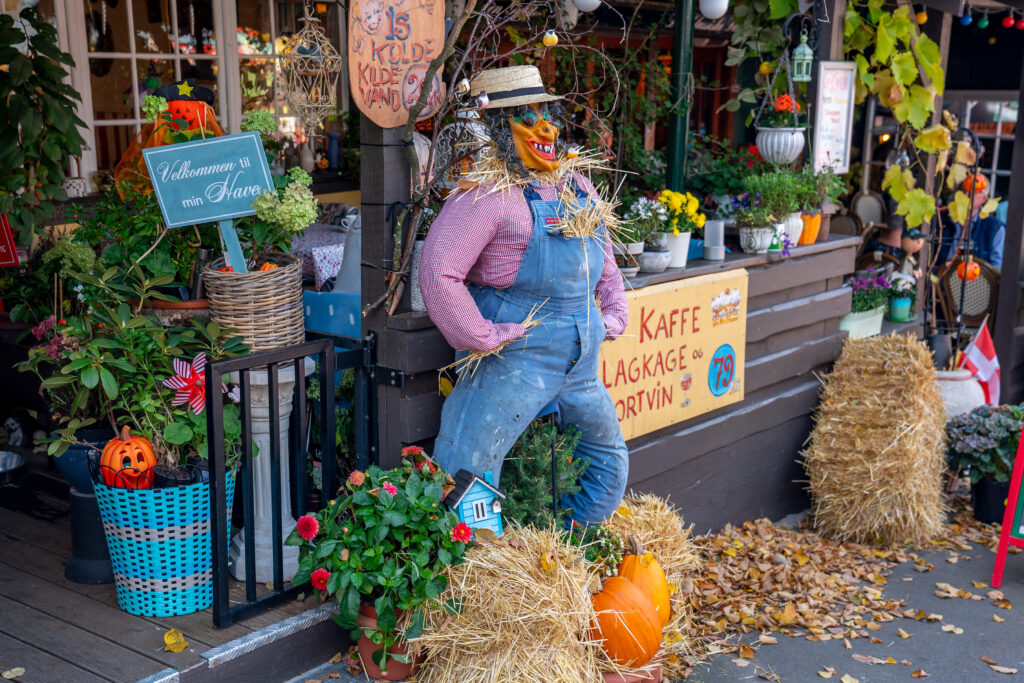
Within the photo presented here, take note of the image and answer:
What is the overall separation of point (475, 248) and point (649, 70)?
544 cm

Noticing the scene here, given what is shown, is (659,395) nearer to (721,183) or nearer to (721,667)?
(721,667)

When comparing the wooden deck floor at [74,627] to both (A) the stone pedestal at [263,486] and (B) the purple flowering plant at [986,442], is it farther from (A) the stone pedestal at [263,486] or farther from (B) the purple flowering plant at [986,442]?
(B) the purple flowering plant at [986,442]

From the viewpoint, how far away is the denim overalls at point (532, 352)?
3479mm

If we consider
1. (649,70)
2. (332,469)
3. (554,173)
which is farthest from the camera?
(649,70)

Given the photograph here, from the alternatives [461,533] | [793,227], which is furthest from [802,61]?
[461,533]

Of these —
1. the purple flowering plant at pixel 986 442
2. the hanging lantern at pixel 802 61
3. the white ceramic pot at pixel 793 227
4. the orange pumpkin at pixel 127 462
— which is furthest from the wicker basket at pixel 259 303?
the purple flowering plant at pixel 986 442

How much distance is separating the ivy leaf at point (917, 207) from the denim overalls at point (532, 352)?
148 inches

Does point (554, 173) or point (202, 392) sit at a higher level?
point (554, 173)

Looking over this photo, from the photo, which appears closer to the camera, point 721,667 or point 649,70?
point 721,667

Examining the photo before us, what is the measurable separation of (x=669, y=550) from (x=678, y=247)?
145cm

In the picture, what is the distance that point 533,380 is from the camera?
3.57m

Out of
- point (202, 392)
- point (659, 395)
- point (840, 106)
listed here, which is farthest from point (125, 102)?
point (840, 106)

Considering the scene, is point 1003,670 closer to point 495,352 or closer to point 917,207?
point 495,352

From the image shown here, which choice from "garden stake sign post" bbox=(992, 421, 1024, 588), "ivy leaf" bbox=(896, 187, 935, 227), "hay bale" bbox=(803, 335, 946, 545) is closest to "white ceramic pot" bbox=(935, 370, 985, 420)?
"hay bale" bbox=(803, 335, 946, 545)
